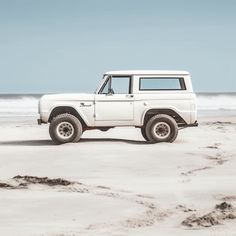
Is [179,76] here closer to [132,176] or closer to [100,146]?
[100,146]

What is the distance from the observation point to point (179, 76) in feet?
43.3

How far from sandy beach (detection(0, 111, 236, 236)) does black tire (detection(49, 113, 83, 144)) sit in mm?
263

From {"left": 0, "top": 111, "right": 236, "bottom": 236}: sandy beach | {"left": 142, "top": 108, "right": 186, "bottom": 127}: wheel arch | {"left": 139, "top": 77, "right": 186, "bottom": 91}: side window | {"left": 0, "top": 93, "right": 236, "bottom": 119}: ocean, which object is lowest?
{"left": 0, "top": 93, "right": 236, "bottom": 119}: ocean

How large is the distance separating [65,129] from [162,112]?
2.21 m

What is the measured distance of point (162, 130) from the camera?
514 inches

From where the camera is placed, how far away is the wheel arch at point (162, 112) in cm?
1304

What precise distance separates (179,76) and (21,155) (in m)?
4.28

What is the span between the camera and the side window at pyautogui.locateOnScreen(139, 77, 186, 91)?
13.1m

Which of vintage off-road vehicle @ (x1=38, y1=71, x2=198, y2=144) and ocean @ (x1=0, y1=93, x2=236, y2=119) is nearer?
vintage off-road vehicle @ (x1=38, y1=71, x2=198, y2=144)

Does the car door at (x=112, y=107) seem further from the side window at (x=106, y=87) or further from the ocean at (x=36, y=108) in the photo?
the ocean at (x=36, y=108)

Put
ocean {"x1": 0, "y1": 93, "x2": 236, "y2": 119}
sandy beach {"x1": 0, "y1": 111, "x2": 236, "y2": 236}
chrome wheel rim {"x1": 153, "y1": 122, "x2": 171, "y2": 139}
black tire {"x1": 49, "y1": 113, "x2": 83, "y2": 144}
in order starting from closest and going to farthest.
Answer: sandy beach {"x1": 0, "y1": 111, "x2": 236, "y2": 236}, black tire {"x1": 49, "y1": 113, "x2": 83, "y2": 144}, chrome wheel rim {"x1": 153, "y1": 122, "x2": 171, "y2": 139}, ocean {"x1": 0, "y1": 93, "x2": 236, "y2": 119}

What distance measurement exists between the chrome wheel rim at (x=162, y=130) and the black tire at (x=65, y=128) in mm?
1672

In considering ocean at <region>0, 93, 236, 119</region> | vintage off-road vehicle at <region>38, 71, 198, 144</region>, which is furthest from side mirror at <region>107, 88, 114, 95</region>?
ocean at <region>0, 93, 236, 119</region>

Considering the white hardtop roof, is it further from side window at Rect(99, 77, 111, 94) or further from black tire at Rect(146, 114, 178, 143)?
black tire at Rect(146, 114, 178, 143)
